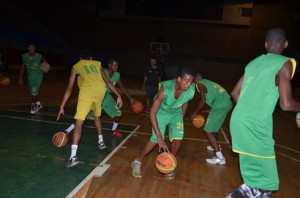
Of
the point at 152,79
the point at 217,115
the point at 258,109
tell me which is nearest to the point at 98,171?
the point at 217,115

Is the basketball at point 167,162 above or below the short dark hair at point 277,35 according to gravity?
below

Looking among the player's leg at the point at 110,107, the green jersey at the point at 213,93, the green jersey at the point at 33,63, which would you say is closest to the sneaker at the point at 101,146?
the player's leg at the point at 110,107

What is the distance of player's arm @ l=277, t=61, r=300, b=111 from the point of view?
9.28 ft

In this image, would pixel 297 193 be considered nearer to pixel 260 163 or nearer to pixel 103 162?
pixel 260 163

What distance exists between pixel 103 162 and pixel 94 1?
26.6 metres

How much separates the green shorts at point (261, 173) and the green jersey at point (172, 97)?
1884 mm

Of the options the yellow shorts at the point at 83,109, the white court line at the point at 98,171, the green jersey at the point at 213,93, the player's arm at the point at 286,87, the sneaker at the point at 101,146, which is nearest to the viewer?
the player's arm at the point at 286,87

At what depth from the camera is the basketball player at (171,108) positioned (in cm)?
447

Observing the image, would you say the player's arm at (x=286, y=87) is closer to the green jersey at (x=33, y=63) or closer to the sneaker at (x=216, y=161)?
the sneaker at (x=216, y=161)

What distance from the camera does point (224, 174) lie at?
598 cm

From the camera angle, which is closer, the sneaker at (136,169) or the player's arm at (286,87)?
the player's arm at (286,87)

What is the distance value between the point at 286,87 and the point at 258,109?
0.32 meters

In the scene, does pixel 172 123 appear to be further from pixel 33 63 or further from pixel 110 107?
pixel 33 63

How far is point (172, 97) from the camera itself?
4.88 meters
